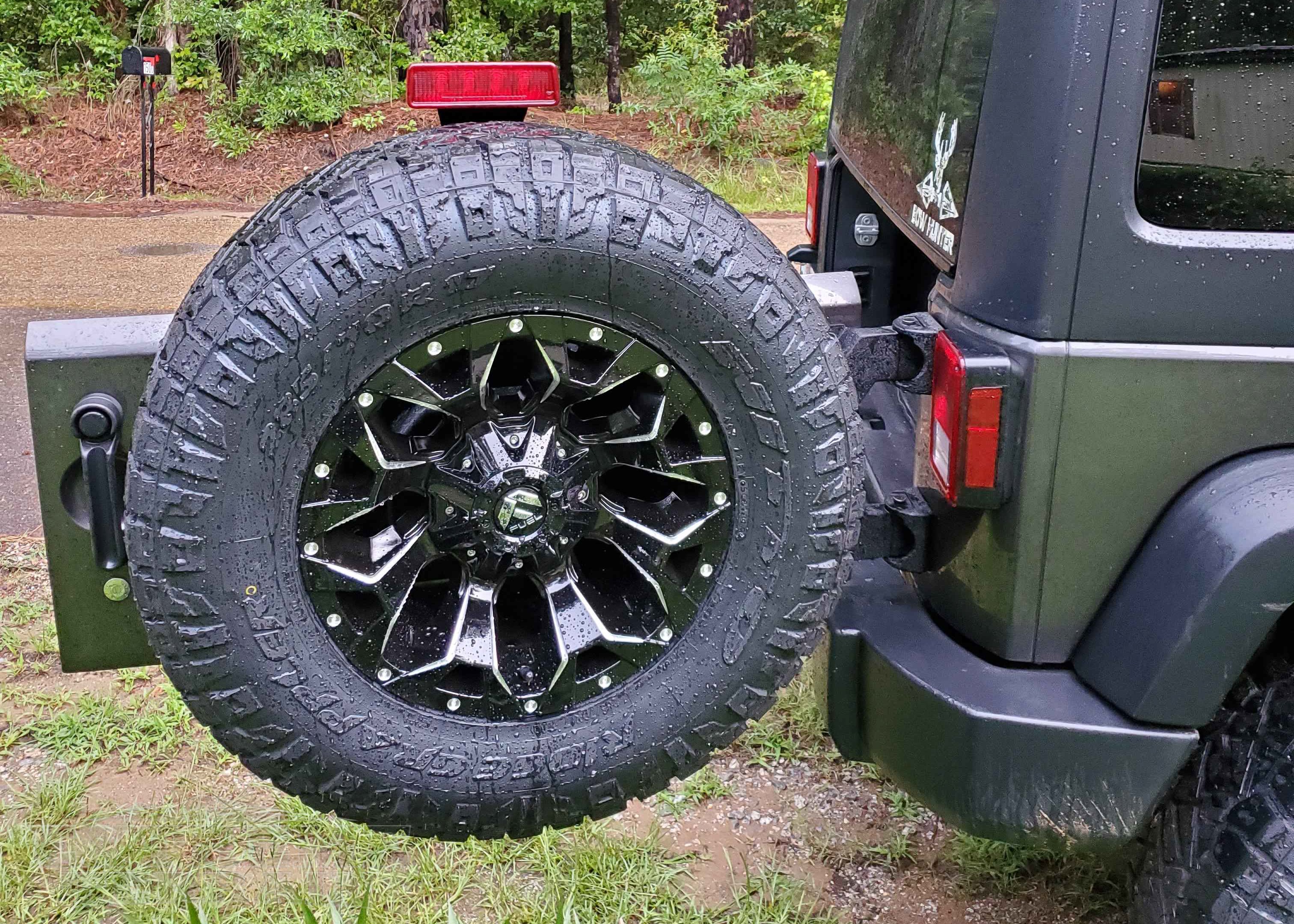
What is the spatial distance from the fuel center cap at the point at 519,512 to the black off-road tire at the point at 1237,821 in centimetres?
118

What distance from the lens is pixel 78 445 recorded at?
6.29ft

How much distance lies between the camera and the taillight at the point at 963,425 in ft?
6.04

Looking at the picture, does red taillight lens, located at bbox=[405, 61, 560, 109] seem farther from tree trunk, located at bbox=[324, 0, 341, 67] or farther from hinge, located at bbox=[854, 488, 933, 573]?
tree trunk, located at bbox=[324, 0, 341, 67]

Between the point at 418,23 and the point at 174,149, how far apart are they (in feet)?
11.5

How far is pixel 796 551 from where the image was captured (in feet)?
6.26

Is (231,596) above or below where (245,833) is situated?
above

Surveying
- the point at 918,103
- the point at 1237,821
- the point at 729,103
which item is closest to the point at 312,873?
the point at 1237,821

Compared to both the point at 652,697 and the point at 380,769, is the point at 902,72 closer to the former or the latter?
the point at 652,697

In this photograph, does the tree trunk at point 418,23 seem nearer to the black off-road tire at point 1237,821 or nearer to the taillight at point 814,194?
the taillight at point 814,194

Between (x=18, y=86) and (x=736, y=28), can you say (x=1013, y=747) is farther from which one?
(x=18, y=86)

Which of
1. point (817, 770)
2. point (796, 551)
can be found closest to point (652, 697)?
point (796, 551)

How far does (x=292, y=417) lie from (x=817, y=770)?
189cm

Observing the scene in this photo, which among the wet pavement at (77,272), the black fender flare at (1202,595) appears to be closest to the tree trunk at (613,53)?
the wet pavement at (77,272)

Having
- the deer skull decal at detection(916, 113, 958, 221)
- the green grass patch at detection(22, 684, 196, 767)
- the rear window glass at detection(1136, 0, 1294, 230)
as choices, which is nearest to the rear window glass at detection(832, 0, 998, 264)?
the deer skull decal at detection(916, 113, 958, 221)
